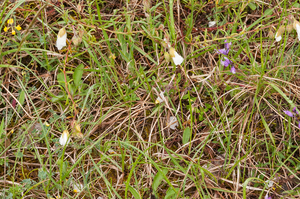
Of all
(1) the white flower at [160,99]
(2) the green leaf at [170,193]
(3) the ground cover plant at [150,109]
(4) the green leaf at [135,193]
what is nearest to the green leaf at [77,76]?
(3) the ground cover plant at [150,109]

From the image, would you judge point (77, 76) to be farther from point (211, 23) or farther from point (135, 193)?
point (211, 23)

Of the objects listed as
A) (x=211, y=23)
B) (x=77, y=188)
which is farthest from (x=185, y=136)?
(x=211, y=23)

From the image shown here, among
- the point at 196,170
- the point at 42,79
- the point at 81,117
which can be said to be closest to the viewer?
the point at 196,170

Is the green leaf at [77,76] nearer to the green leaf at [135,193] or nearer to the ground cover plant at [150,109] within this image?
the ground cover plant at [150,109]

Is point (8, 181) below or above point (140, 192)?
above

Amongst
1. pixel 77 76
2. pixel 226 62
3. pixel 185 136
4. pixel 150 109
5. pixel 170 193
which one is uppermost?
pixel 77 76

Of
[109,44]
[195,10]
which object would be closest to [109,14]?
[109,44]

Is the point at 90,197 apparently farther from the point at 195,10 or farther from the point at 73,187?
the point at 195,10

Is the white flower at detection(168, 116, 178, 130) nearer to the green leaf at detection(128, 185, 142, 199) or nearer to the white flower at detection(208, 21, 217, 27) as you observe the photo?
the green leaf at detection(128, 185, 142, 199)

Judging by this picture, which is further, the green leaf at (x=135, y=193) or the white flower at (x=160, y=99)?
the white flower at (x=160, y=99)
